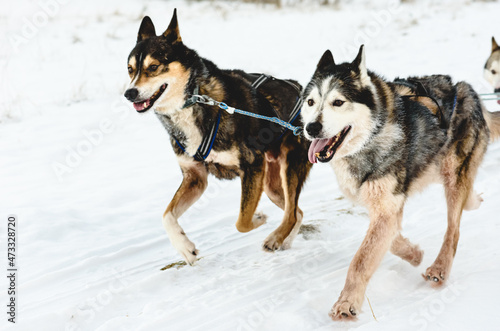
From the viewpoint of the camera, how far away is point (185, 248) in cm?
315

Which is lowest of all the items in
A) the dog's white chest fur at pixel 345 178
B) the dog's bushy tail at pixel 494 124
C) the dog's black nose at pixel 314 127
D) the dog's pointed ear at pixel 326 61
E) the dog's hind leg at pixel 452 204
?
the dog's hind leg at pixel 452 204

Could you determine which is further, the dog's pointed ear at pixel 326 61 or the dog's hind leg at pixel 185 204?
the dog's hind leg at pixel 185 204

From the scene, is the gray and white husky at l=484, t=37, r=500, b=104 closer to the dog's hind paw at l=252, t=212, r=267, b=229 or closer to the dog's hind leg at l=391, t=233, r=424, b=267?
the dog's hind leg at l=391, t=233, r=424, b=267

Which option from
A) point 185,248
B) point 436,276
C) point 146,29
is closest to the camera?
point 436,276

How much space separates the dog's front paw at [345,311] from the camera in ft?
7.86

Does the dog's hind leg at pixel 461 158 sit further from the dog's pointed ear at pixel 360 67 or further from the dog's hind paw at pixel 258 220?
the dog's hind paw at pixel 258 220

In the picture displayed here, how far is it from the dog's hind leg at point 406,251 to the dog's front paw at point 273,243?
2.80 feet

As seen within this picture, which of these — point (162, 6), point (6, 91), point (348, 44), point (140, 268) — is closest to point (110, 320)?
point (140, 268)

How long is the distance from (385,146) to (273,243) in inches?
47.8

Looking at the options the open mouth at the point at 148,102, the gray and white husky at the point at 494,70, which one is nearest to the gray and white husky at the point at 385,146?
the open mouth at the point at 148,102

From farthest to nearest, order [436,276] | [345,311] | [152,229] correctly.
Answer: [152,229], [436,276], [345,311]

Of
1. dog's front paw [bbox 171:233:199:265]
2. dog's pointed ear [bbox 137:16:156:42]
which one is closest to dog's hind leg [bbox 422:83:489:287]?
dog's front paw [bbox 171:233:199:265]

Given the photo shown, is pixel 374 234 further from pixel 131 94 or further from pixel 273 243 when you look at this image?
pixel 131 94

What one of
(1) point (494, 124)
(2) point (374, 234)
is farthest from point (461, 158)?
(2) point (374, 234)
